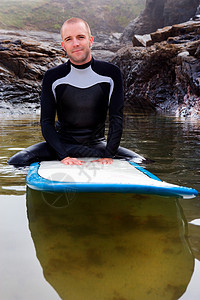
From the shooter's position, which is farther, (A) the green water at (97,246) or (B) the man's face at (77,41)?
(B) the man's face at (77,41)

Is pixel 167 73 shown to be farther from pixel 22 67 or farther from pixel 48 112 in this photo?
pixel 48 112

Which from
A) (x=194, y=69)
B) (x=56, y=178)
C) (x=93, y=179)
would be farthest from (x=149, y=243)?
(x=194, y=69)

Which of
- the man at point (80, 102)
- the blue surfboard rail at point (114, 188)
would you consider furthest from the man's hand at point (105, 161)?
the blue surfboard rail at point (114, 188)

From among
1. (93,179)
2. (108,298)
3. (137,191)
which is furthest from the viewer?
(93,179)

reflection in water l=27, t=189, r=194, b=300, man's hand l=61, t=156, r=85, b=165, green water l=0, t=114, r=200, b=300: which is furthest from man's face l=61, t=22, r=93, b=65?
reflection in water l=27, t=189, r=194, b=300

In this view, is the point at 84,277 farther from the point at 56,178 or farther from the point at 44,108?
the point at 44,108

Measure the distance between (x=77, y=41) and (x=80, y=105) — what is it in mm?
561

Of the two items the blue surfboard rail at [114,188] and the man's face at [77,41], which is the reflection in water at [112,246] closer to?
the blue surfboard rail at [114,188]

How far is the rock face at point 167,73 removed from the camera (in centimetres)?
1038

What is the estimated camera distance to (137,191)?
1616 mm

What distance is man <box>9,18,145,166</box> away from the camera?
2645 mm

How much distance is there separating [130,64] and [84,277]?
15.7 metres

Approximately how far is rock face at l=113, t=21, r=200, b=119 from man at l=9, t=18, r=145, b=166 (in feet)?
23.1

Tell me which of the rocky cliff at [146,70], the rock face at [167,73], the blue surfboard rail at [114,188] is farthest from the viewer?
the rocky cliff at [146,70]
